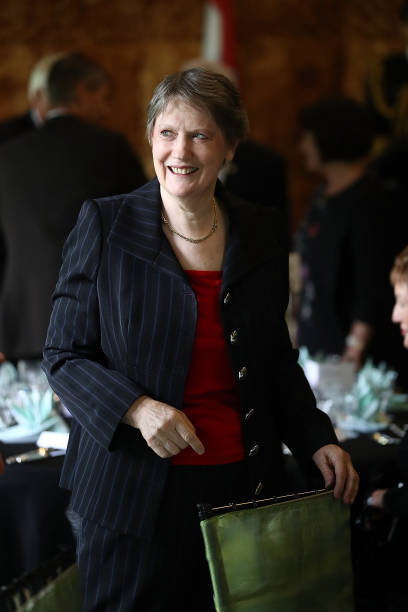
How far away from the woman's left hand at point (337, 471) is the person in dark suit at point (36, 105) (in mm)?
2093

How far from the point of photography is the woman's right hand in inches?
53.2

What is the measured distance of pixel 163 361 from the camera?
4.76 feet

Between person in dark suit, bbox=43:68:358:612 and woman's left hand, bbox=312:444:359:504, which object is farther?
woman's left hand, bbox=312:444:359:504

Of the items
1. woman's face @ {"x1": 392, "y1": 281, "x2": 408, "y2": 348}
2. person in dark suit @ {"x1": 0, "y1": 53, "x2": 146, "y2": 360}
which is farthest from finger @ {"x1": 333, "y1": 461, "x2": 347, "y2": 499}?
person in dark suit @ {"x1": 0, "y1": 53, "x2": 146, "y2": 360}

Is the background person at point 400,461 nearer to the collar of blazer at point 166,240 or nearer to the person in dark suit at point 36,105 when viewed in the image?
the collar of blazer at point 166,240

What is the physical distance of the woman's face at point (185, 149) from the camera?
56.6 inches

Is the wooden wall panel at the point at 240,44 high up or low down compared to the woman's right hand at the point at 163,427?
up

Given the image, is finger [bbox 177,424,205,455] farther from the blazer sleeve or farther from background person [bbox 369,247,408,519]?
background person [bbox 369,247,408,519]

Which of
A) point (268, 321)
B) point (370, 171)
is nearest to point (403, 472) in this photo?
point (268, 321)

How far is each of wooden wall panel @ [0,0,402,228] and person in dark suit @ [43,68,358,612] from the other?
14.1 feet

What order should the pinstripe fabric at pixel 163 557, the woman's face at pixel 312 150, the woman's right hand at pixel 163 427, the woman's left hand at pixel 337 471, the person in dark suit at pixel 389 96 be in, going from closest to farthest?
the woman's right hand at pixel 163 427 → the pinstripe fabric at pixel 163 557 → the woman's left hand at pixel 337 471 → the woman's face at pixel 312 150 → the person in dark suit at pixel 389 96

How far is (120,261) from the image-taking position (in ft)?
4.80

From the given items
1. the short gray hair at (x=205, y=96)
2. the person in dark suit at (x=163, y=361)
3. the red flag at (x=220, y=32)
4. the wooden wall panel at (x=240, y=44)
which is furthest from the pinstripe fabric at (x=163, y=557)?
the wooden wall panel at (x=240, y=44)

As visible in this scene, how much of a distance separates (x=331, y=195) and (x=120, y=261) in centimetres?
233
